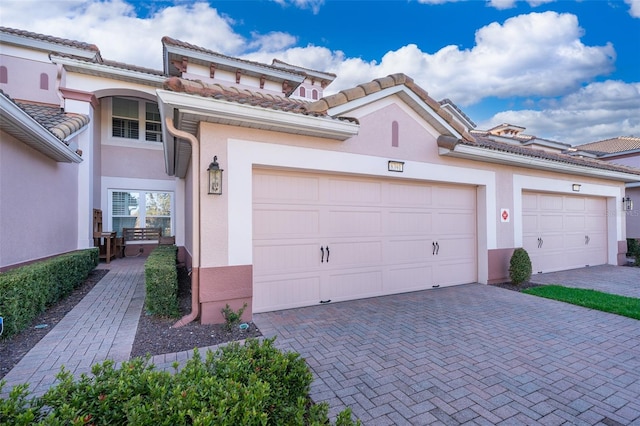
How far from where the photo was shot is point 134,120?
13.0 m

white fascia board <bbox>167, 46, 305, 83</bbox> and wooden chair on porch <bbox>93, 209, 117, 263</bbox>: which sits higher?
white fascia board <bbox>167, 46, 305, 83</bbox>

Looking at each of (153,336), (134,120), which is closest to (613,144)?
(153,336)

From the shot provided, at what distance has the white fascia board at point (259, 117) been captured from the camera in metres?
4.20

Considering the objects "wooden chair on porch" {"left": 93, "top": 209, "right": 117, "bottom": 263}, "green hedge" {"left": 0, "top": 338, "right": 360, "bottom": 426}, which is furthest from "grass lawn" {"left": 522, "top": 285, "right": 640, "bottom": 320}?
"wooden chair on porch" {"left": 93, "top": 209, "right": 117, "bottom": 263}

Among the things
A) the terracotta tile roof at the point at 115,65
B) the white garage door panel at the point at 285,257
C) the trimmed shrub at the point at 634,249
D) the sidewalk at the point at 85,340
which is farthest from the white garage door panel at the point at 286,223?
the trimmed shrub at the point at 634,249

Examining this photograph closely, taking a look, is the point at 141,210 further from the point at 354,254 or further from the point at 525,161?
the point at 525,161

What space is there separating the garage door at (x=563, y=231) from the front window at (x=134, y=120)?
46.1ft

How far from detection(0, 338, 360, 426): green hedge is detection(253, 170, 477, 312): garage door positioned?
3.26 metres

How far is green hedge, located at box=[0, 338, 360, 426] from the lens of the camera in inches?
61.4

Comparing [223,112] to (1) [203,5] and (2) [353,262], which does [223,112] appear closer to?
(2) [353,262]

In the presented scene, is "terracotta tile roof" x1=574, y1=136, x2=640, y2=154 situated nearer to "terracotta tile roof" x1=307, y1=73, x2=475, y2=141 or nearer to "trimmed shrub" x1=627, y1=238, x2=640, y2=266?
"trimmed shrub" x1=627, y1=238, x2=640, y2=266

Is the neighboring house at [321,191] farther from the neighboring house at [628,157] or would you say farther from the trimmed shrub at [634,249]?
the neighboring house at [628,157]

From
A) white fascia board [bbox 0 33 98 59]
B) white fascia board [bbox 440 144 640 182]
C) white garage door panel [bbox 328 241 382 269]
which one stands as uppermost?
white fascia board [bbox 0 33 98 59]

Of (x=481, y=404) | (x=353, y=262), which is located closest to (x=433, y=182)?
(x=353, y=262)
